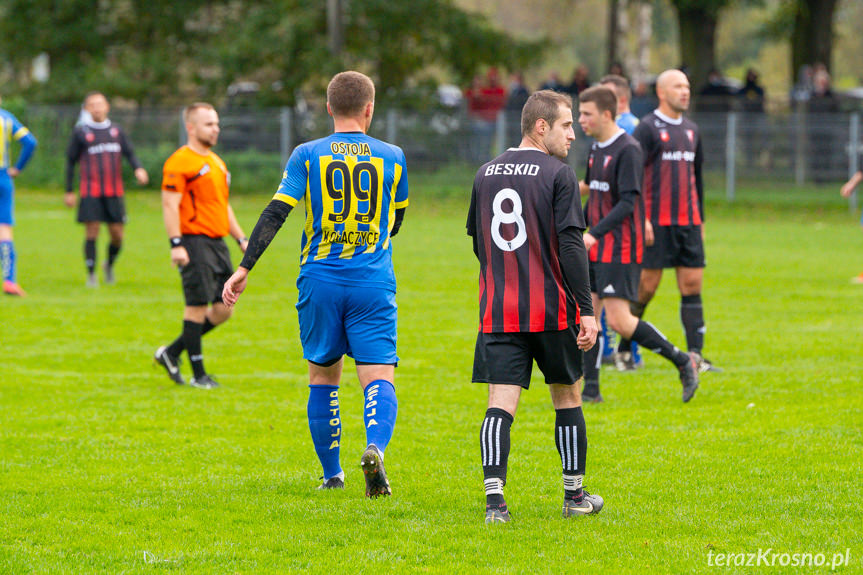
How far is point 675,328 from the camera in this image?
12.1 meters

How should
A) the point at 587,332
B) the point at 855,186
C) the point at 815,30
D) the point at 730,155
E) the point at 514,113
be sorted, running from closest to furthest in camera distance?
1. the point at 587,332
2. the point at 855,186
3. the point at 730,155
4. the point at 514,113
5. the point at 815,30

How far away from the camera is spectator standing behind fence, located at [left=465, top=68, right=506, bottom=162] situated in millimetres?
29875

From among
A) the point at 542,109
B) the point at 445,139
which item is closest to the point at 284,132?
the point at 445,139

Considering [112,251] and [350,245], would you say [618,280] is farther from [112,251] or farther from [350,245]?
[112,251]

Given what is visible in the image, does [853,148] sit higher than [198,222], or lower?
higher

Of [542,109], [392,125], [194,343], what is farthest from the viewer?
[392,125]

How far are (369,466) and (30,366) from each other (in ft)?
17.9

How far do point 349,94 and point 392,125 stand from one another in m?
24.9

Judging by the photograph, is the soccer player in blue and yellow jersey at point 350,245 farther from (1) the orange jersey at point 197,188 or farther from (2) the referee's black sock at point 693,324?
(2) the referee's black sock at point 693,324

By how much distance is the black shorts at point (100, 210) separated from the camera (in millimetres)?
15328

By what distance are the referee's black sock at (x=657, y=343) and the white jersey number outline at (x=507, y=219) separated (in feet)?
10.1

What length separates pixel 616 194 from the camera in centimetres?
848

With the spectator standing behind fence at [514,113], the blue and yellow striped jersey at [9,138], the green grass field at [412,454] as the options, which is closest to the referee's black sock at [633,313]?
the green grass field at [412,454]

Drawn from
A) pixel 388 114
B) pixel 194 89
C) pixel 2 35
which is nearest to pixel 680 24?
pixel 388 114
